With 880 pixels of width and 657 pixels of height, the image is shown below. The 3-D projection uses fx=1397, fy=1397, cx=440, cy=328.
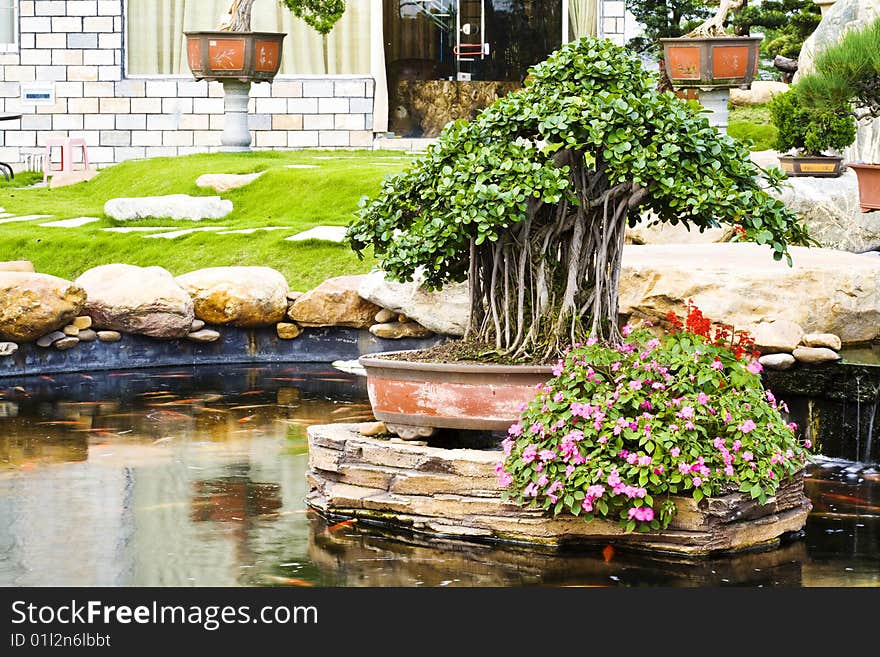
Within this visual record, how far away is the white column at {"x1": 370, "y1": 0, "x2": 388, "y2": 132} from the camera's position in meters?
18.1

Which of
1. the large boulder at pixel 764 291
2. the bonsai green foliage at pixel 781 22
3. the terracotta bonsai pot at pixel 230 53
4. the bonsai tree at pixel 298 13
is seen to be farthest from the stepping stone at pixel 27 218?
the bonsai green foliage at pixel 781 22

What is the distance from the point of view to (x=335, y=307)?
9305 mm

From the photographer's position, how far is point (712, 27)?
1341cm

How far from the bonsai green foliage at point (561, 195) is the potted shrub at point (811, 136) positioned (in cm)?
637

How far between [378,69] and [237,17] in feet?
9.62

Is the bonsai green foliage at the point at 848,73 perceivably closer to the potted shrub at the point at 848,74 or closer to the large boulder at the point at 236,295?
the potted shrub at the point at 848,74

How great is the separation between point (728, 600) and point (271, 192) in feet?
30.1

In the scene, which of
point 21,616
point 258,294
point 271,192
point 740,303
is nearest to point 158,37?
point 271,192

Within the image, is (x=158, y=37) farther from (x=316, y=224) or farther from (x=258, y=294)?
(x=258, y=294)

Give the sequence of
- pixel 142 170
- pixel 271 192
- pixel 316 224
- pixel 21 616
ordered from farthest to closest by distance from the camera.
Result: pixel 142 170 → pixel 271 192 → pixel 316 224 → pixel 21 616

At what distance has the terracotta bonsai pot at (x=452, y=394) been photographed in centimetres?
523

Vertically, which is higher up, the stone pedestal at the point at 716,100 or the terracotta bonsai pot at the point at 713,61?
the terracotta bonsai pot at the point at 713,61

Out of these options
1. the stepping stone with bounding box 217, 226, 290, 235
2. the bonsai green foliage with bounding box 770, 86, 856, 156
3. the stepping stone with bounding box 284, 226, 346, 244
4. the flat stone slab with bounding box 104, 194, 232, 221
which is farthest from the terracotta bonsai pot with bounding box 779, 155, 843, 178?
the flat stone slab with bounding box 104, 194, 232, 221

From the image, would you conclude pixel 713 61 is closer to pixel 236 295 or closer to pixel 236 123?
pixel 236 123
